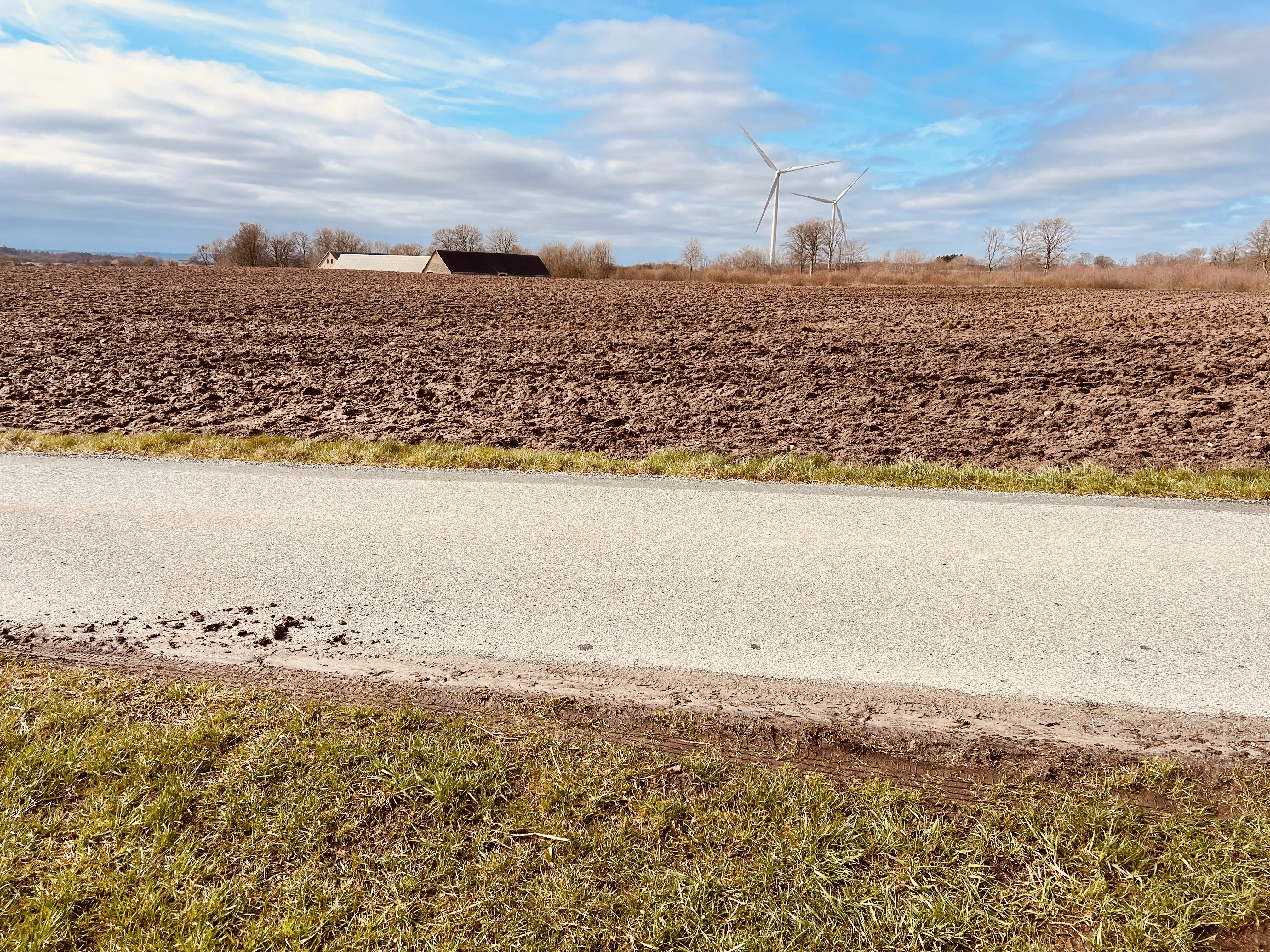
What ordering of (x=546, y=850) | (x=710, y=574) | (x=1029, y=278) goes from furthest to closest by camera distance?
(x=1029, y=278) → (x=710, y=574) → (x=546, y=850)

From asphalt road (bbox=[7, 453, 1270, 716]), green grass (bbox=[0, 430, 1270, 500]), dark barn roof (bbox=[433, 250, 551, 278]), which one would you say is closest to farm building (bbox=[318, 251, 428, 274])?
dark barn roof (bbox=[433, 250, 551, 278])

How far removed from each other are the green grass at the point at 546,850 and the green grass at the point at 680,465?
533 centimetres

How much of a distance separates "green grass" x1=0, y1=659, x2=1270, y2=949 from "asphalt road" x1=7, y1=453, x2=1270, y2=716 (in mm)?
1020

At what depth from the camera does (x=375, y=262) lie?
9988cm

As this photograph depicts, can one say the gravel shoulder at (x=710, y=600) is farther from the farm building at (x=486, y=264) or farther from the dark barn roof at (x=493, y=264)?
the dark barn roof at (x=493, y=264)

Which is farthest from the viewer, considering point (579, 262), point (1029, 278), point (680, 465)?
point (579, 262)

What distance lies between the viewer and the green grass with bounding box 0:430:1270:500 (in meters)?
8.28

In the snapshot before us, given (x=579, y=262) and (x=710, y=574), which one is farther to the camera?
(x=579, y=262)

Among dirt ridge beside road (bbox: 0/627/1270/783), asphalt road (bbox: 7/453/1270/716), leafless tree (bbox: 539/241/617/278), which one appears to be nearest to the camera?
dirt ridge beside road (bbox: 0/627/1270/783)

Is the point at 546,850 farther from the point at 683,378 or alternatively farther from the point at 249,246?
the point at 249,246

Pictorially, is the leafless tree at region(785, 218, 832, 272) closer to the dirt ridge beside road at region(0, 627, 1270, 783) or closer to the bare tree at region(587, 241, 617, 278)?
the bare tree at region(587, 241, 617, 278)

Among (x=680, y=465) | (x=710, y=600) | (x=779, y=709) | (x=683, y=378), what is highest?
(x=683, y=378)

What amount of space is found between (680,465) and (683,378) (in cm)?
569

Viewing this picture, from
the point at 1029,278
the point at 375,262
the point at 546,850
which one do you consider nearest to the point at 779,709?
the point at 546,850
